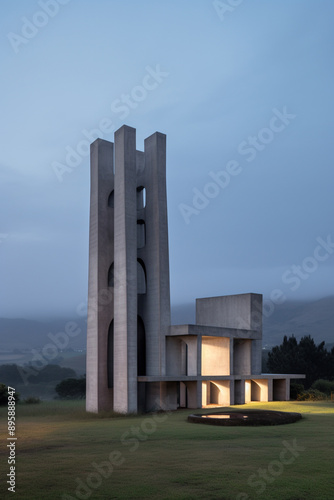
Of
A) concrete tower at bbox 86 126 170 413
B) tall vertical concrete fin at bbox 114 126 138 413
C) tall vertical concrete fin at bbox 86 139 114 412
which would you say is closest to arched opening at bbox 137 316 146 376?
concrete tower at bbox 86 126 170 413

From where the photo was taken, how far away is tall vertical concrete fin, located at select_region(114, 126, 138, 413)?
2580 cm

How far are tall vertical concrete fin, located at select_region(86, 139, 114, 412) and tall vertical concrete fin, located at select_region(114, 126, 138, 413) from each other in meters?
1.68

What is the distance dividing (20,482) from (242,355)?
26209 mm

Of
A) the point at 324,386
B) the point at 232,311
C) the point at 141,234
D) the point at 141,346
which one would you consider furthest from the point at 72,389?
the point at 141,234

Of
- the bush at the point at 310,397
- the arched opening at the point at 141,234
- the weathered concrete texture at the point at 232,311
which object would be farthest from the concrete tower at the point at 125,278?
the bush at the point at 310,397

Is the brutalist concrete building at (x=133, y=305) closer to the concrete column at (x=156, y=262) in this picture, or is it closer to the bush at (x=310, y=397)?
the concrete column at (x=156, y=262)

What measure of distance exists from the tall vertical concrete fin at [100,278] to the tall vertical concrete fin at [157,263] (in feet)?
7.54

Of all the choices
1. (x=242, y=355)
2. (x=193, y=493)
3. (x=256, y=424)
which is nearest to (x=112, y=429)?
(x=256, y=424)

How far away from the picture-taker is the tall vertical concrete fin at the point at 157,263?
27938 mm

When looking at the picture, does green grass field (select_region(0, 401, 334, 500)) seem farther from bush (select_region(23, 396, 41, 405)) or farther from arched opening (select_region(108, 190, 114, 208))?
bush (select_region(23, 396, 41, 405))

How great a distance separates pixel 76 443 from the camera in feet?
47.8

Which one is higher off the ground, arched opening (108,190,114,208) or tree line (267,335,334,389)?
arched opening (108,190,114,208)

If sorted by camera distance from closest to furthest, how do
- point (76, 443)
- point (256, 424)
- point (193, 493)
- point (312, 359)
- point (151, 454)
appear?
point (193, 493) < point (151, 454) < point (76, 443) < point (256, 424) < point (312, 359)

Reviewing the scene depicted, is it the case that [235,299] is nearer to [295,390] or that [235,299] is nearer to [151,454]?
[295,390]
